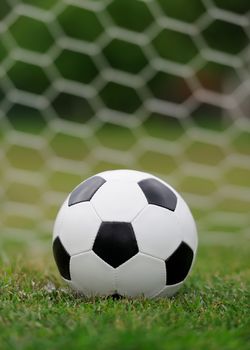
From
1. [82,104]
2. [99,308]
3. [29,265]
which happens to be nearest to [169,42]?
[82,104]

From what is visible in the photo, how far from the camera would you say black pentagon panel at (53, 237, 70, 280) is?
2.03 m

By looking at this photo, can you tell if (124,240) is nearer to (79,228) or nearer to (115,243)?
(115,243)

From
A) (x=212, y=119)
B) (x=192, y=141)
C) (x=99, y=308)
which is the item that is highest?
(x=99, y=308)

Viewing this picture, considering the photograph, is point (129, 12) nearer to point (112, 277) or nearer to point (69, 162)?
point (69, 162)

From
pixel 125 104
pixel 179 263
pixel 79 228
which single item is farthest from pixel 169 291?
A: pixel 125 104

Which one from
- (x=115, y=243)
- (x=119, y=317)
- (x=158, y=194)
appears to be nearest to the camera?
(x=119, y=317)

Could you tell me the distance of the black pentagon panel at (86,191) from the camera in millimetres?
2062

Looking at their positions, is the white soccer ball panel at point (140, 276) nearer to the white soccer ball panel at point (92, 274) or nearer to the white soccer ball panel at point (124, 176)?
the white soccer ball panel at point (92, 274)

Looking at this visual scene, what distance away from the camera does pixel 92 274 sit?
6.48ft

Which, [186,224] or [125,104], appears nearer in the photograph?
[186,224]

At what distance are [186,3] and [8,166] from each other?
3.81 meters

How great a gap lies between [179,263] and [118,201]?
24 cm

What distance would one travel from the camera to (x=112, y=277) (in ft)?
6.43

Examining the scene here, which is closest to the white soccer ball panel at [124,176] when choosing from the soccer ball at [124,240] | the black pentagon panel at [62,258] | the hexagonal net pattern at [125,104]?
the soccer ball at [124,240]
